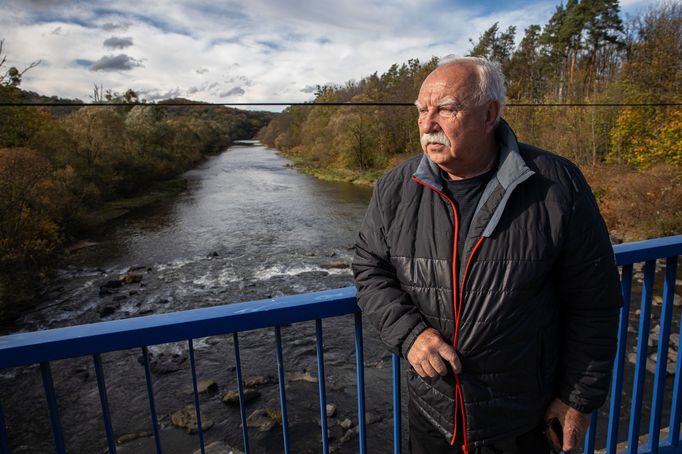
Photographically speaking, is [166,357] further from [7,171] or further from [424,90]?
[7,171]

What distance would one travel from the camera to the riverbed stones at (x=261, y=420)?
6.88m

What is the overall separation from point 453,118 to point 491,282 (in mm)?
533

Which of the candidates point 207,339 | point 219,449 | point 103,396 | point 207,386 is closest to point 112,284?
point 207,339

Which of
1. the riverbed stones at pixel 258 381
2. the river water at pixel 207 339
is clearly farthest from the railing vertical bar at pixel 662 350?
the riverbed stones at pixel 258 381

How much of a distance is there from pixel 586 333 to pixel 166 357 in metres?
9.06

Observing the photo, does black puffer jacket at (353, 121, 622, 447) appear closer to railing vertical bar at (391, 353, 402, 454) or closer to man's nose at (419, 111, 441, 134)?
man's nose at (419, 111, 441, 134)

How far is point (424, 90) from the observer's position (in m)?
1.54

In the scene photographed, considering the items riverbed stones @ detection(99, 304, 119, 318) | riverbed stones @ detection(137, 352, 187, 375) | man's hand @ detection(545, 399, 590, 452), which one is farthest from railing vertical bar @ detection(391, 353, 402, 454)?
riverbed stones @ detection(99, 304, 119, 318)

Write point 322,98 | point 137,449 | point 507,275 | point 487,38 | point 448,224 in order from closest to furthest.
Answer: point 507,275, point 448,224, point 137,449, point 487,38, point 322,98

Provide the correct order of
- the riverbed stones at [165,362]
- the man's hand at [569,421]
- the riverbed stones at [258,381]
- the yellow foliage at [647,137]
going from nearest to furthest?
the man's hand at [569,421]
the riverbed stones at [258,381]
the riverbed stones at [165,362]
the yellow foliage at [647,137]

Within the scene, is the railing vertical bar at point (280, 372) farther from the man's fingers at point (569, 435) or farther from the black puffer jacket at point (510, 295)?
the man's fingers at point (569, 435)

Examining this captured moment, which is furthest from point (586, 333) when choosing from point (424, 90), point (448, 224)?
point (424, 90)

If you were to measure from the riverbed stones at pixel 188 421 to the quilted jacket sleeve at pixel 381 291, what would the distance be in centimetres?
616

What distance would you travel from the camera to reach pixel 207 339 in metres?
9.79
